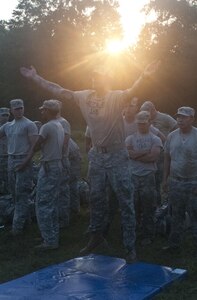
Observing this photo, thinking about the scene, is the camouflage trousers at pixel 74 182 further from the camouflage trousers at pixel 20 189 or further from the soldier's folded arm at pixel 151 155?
the soldier's folded arm at pixel 151 155

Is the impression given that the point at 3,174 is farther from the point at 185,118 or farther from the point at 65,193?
the point at 185,118

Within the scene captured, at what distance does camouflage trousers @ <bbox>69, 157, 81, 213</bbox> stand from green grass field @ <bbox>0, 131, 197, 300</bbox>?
0.76 meters

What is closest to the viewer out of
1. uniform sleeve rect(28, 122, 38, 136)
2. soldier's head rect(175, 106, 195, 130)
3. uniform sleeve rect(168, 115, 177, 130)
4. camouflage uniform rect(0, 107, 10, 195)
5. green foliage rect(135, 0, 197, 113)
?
soldier's head rect(175, 106, 195, 130)

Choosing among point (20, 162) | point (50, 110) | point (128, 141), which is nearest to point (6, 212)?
point (20, 162)

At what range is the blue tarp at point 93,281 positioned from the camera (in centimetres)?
479

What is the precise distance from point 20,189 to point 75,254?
137 cm

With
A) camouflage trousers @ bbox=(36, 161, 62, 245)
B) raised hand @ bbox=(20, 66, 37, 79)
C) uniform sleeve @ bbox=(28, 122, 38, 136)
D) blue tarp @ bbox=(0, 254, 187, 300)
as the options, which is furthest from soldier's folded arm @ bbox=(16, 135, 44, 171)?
blue tarp @ bbox=(0, 254, 187, 300)

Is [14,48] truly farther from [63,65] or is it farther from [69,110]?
[69,110]

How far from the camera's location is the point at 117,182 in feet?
19.1

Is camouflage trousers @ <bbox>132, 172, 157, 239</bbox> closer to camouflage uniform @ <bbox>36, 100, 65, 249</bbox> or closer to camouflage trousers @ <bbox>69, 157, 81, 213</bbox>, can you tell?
camouflage uniform @ <bbox>36, 100, 65, 249</bbox>

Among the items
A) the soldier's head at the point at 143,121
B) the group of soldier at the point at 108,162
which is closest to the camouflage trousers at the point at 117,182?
the group of soldier at the point at 108,162

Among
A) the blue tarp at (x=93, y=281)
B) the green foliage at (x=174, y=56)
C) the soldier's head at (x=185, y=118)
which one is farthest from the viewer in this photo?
the green foliage at (x=174, y=56)

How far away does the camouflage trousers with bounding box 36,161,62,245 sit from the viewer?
653 centimetres

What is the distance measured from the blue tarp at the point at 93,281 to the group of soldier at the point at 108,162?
1.31 feet
